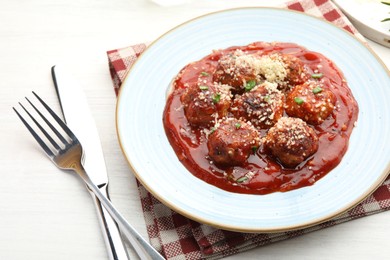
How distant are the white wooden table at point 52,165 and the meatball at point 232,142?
498 mm

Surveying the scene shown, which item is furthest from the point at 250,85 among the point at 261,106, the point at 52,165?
the point at 52,165

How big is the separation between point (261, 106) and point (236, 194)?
1.80 feet

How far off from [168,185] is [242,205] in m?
0.41

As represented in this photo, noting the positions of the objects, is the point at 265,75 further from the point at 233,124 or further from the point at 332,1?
the point at 332,1

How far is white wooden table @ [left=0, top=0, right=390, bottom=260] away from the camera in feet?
9.63

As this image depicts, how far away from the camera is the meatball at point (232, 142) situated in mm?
2943

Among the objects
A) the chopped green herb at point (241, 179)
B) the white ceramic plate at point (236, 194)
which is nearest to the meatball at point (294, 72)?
the white ceramic plate at point (236, 194)

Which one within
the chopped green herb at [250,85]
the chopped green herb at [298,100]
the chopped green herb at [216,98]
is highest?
the chopped green herb at [298,100]

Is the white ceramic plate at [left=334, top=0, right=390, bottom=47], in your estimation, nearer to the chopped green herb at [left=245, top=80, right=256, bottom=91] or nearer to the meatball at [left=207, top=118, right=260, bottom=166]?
the chopped green herb at [left=245, top=80, right=256, bottom=91]

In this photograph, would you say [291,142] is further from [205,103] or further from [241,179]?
[205,103]

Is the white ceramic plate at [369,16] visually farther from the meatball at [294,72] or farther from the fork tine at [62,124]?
the fork tine at [62,124]

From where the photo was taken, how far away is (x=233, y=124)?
3.05 meters

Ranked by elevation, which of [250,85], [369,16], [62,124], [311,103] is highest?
[369,16]

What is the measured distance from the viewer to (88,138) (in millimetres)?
→ 3393
